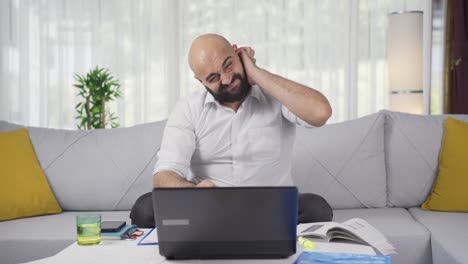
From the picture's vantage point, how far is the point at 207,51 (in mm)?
2170

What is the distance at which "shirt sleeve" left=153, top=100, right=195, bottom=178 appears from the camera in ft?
7.12

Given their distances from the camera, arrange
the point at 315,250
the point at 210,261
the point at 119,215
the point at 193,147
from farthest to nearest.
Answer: the point at 119,215
the point at 193,147
the point at 315,250
the point at 210,261

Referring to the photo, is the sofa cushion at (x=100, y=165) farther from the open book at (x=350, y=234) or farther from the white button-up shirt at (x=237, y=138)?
the open book at (x=350, y=234)

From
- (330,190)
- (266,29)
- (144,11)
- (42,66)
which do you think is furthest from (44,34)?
(330,190)

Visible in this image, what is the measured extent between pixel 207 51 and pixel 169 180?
0.47 m

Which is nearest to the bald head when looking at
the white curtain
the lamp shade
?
the lamp shade

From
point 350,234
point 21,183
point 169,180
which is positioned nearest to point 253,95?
point 169,180

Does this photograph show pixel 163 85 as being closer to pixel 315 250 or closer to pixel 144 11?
pixel 144 11

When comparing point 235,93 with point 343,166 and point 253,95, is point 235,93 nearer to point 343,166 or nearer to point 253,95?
point 253,95

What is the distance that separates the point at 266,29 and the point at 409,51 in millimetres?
1438

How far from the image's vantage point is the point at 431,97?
17.0 ft

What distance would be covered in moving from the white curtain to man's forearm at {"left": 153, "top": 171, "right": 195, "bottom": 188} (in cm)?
327

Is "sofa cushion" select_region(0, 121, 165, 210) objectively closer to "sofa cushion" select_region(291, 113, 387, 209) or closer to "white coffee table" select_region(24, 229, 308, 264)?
"sofa cushion" select_region(291, 113, 387, 209)

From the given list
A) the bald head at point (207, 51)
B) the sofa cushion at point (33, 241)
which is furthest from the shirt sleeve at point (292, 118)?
the sofa cushion at point (33, 241)
